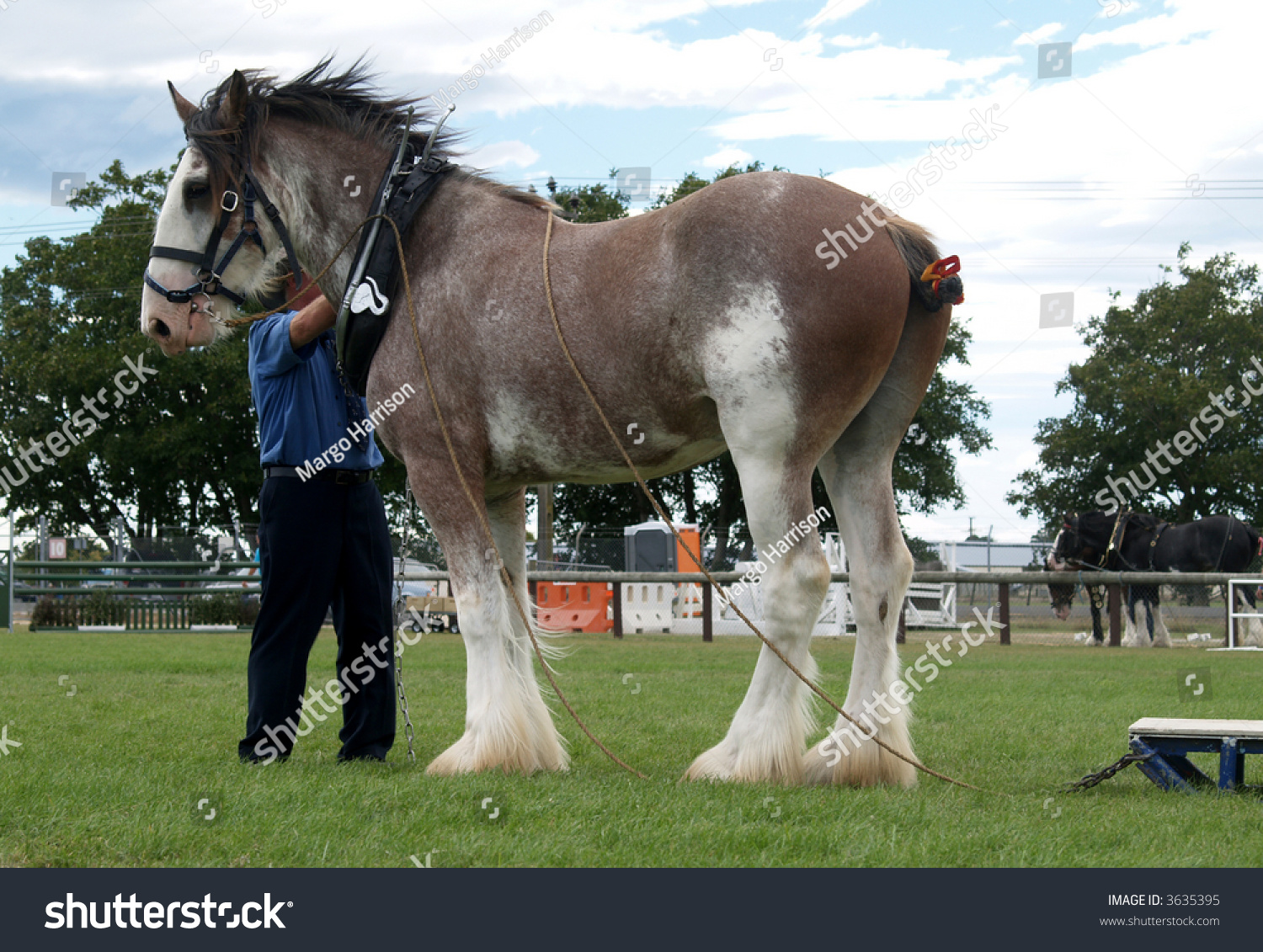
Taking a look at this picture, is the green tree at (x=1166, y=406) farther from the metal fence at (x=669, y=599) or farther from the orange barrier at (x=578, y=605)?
the orange barrier at (x=578, y=605)

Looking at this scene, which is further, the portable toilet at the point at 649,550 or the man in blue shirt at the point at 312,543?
the portable toilet at the point at 649,550

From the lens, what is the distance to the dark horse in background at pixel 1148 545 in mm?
19422

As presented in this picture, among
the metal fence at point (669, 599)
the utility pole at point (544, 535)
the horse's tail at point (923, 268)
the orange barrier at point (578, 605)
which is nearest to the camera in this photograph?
the horse's tail at point (923, 268)

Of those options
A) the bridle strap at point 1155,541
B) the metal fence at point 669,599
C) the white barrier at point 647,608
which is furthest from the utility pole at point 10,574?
the bridle strap at point 1155,541

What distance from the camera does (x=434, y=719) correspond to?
6.70 m

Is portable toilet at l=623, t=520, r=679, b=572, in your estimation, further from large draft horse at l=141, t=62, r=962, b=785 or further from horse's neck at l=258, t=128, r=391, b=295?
horse's neck at l=258, t=128, r=391, b=295

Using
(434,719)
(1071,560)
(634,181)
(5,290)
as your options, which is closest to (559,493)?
(5,290)

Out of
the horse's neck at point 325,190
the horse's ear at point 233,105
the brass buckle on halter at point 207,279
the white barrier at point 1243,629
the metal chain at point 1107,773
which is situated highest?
the horse's ear at point 233,105

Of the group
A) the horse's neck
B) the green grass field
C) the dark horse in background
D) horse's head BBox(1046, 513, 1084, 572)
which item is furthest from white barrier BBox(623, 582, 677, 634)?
the horse's neck

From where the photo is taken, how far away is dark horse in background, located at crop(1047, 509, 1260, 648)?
63.7ft

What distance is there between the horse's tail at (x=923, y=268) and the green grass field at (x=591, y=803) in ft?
5.71

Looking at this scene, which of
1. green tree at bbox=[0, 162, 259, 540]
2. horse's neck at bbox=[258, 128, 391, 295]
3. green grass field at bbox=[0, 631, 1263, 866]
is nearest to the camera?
green grass field at bbox=[0, 631, 1263, 866]

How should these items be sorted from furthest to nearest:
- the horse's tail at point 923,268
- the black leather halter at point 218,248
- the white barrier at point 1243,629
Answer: the white barrier at point 1243,629, the black leather halter at point 218,248, the horse's tail at point 923,268

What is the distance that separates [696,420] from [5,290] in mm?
39562
